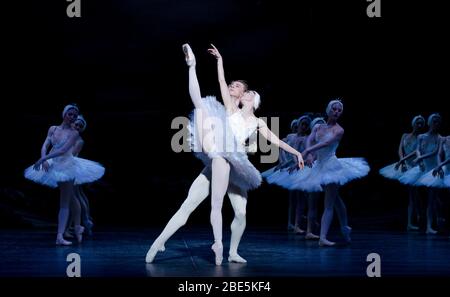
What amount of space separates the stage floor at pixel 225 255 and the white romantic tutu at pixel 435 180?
621mm

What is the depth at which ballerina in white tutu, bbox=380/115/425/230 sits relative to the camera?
9.55m

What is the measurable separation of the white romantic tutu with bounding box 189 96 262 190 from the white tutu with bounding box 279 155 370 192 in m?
1.62

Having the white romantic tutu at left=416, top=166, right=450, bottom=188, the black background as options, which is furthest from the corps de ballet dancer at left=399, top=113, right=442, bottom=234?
the black background

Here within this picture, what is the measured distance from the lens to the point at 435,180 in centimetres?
870

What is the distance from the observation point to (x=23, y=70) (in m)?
10.3

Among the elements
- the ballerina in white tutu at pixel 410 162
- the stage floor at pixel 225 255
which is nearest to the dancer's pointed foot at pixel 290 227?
the stage floor at pixel 225 255

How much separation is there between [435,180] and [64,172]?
4.46 m

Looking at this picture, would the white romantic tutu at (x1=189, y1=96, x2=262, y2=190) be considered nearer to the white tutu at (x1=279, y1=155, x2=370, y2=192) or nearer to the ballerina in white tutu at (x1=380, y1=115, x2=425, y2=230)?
the white tutu at (x1=279, y1=155, x2=370, y2=192)

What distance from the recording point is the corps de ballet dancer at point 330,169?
708 cm

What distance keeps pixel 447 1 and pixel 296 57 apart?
2.25 metres

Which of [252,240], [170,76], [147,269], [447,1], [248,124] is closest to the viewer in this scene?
[147,269]

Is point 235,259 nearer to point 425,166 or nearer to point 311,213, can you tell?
point 311,213
